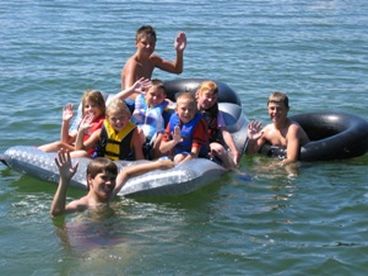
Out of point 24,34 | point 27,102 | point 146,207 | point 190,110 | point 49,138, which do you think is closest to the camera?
point 146,207

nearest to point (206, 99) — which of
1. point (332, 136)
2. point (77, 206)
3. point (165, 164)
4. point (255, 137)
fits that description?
point (255, 137)

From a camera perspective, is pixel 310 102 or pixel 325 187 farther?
pixel 310 102

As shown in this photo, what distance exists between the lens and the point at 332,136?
9922 mm

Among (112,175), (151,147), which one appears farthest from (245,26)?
(112,175)

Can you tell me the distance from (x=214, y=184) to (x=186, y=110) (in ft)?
2.82

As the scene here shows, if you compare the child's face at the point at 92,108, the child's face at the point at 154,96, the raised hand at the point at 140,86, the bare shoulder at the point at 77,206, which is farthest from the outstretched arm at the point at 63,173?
the raised hand at the point at 140,86

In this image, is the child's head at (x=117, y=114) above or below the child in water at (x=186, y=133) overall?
above

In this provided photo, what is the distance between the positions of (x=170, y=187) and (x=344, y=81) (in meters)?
6.67

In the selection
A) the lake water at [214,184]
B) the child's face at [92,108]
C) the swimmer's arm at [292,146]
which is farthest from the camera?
the swimmer's arm at [292,146]

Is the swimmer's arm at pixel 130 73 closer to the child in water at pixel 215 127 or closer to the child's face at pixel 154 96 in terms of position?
the child's face at pixel 154 96

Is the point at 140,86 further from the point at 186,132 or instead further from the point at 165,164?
the point at 165,164

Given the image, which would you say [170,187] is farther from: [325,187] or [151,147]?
[325,187]

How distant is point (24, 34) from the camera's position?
59.0 ft

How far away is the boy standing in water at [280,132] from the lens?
9.48 metres
